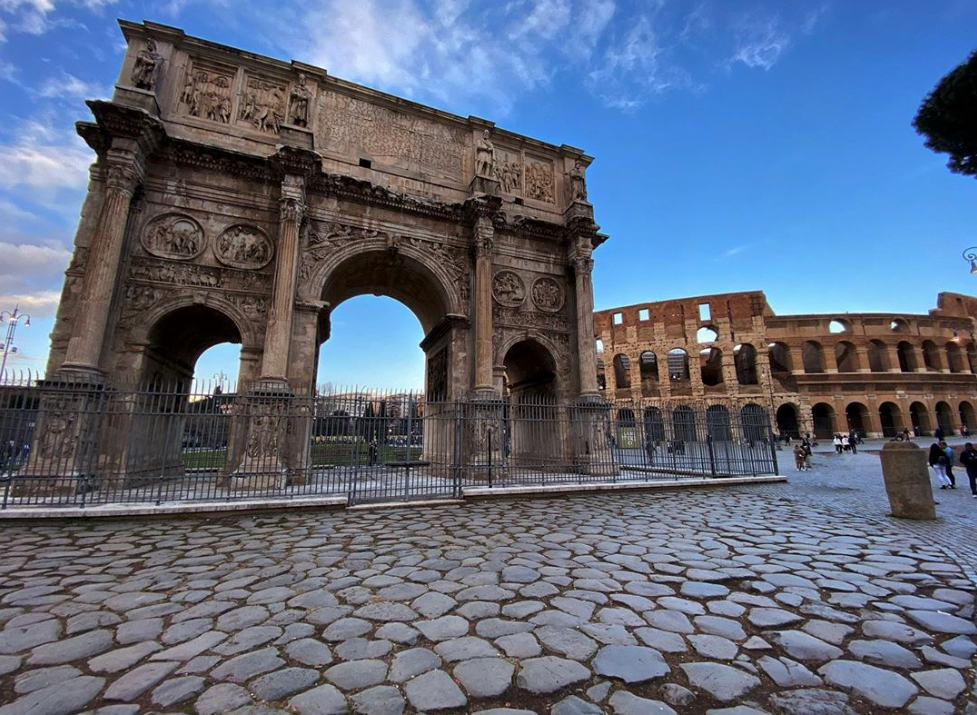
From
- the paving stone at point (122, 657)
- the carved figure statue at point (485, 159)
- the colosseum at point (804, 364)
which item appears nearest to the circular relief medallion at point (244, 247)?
the carved figure statue at point (485, 159)

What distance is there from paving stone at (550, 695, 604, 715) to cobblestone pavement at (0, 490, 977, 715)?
10 millimetres

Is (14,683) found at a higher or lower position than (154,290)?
lower

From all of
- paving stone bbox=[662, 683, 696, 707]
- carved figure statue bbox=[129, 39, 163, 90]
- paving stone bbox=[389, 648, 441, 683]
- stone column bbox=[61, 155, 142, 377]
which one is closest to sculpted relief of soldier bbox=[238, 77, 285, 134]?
carved figure statue bbox=[129, 39, 163, 90]

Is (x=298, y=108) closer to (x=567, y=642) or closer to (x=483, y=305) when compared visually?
(x=483, y=305)

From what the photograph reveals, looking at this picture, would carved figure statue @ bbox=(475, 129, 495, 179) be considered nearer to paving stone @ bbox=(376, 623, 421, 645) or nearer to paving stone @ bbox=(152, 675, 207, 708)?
paving stone @ bbox=(376, 623, 421, 645)

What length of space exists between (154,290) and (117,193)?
220 centimetres

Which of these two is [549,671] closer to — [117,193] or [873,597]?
[873,597]

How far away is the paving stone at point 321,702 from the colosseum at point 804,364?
3672cm

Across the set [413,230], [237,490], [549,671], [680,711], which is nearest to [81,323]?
[237,490]

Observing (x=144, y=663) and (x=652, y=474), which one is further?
(x=652, y=474)

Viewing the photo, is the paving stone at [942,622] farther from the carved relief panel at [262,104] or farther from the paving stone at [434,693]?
the carved relief panel at [262,104]

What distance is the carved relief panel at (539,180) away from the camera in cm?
1531

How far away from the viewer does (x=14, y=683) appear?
7.14 feet

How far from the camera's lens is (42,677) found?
7.31 ft
